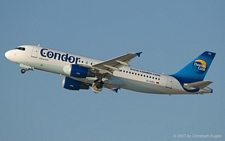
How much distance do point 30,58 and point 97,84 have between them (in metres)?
9.17

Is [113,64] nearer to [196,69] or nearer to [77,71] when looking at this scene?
[77,71]

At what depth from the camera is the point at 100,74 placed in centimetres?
5934

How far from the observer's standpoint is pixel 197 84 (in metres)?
60.2

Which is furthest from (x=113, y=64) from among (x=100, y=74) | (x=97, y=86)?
(x=97, y=86)

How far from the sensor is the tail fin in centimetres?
6328

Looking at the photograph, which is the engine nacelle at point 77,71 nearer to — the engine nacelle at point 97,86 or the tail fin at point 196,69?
the engine nacelle at point 97,86

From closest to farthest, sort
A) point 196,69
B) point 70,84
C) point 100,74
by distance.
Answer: point 100,74, point 70,84, point 196,69

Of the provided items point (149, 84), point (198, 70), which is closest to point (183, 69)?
point (198, 70)

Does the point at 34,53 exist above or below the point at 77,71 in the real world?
above

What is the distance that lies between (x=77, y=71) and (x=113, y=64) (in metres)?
4.57

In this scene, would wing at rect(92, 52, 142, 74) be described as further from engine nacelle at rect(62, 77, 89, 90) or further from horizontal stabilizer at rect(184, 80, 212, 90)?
horizontal stabilizer at rect(184, 80, 212, 90)

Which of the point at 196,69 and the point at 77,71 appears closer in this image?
the point at 77,71

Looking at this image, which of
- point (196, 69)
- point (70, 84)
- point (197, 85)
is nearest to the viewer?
point (197, 85)

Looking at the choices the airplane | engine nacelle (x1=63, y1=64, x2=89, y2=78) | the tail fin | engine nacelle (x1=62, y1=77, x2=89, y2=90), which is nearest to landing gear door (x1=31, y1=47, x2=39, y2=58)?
the airplane
